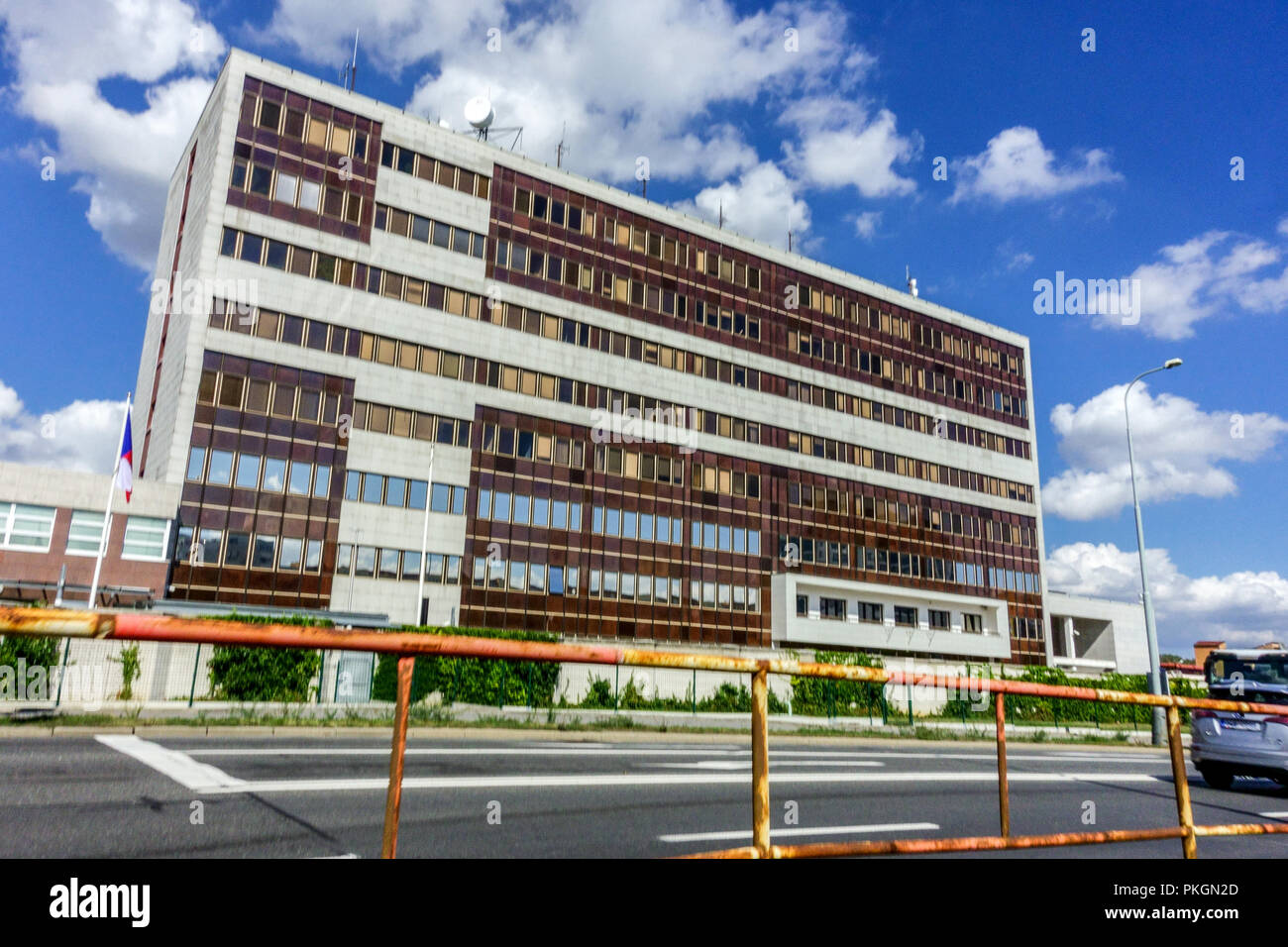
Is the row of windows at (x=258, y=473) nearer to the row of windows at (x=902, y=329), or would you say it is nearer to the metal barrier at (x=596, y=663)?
the row of windows at (x=902, y=329)

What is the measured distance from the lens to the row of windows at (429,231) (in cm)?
4350

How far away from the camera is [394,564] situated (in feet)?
134

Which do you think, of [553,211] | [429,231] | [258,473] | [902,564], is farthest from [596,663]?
[902,564]

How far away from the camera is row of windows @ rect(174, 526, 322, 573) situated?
119 ft

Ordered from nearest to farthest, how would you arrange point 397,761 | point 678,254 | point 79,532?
1. point 397,761
2. point 79,532
3. point 678,254

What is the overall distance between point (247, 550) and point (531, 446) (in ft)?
50.4

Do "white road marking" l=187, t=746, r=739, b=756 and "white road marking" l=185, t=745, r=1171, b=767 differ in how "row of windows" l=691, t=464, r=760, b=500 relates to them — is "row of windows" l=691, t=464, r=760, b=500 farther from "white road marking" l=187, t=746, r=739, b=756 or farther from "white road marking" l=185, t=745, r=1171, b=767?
"white road marking" l=187, t=746, r=739, b=756

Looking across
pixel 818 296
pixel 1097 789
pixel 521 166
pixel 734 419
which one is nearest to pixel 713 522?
pixel 734 419

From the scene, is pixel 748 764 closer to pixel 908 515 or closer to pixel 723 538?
pixel 723 538

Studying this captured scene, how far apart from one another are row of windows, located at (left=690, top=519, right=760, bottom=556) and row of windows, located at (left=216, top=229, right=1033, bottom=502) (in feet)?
19.8
